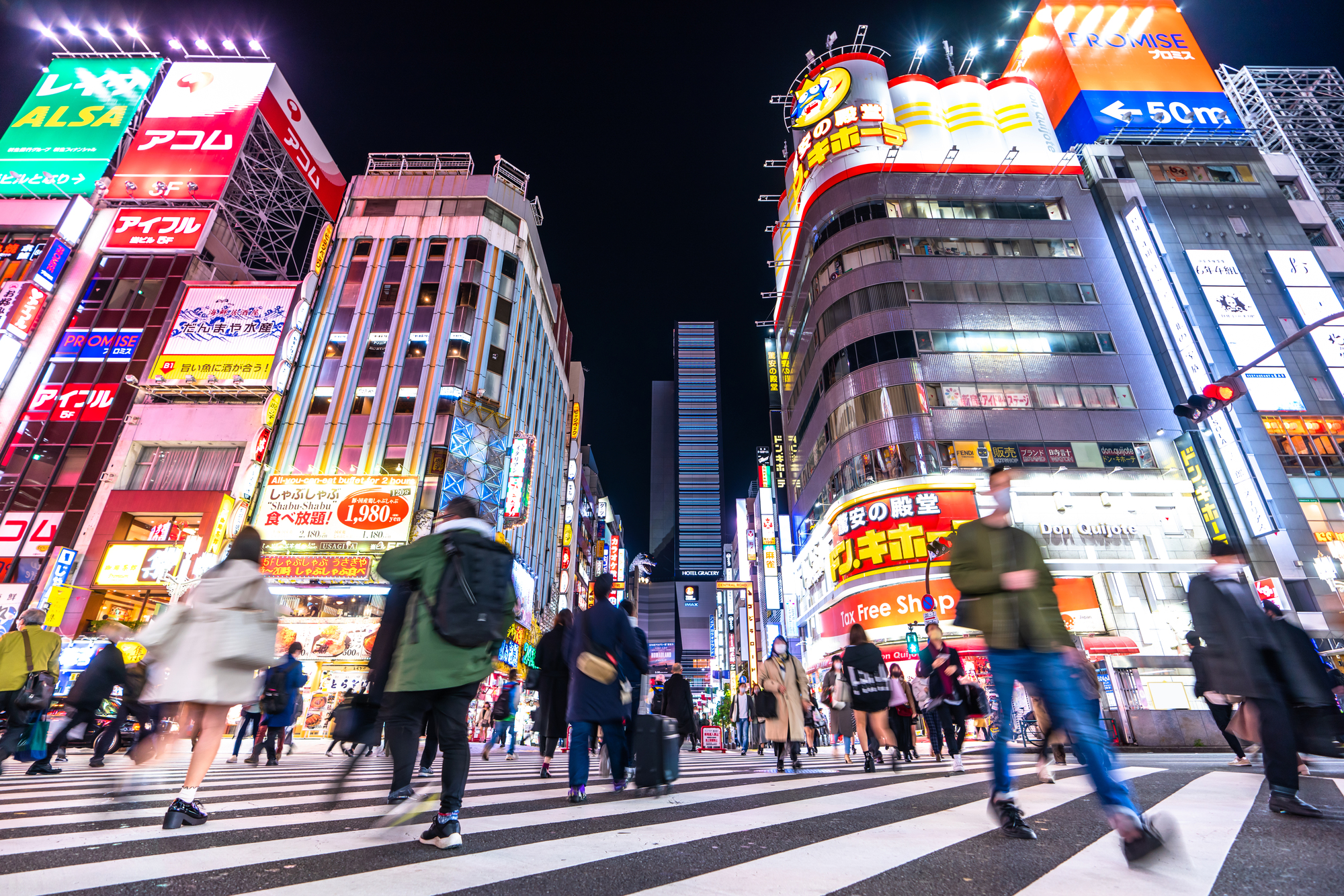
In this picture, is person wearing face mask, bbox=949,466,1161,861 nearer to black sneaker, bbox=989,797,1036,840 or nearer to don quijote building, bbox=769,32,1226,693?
black sneaker, bbox=989,797,1036,840

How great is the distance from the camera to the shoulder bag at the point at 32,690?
6422 millimetres

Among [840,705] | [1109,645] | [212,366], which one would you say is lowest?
[840,705]

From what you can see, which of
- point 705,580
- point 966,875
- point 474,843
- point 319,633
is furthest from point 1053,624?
point 705,580

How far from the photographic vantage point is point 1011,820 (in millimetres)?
2828

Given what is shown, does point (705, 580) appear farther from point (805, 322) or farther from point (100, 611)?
point (100, 611)

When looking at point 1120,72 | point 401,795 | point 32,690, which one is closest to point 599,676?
point 401,795

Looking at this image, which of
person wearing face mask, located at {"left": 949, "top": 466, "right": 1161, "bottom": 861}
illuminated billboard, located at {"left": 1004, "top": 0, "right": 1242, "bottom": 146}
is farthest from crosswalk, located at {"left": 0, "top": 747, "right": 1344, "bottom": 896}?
illuminated billboard, located at {"left": 1004, "top": 0, "right": 1242, "bottom": 146}

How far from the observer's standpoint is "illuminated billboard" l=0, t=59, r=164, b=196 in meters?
29.9

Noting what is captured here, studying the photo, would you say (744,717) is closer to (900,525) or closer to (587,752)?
(900,525)

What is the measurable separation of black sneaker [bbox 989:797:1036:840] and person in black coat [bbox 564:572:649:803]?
261 centimetres

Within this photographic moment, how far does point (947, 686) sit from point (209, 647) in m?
7.13

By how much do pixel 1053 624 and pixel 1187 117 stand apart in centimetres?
4584

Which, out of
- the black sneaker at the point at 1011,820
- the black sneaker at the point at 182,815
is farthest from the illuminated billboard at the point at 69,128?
the black sneaker at the point at 1011,820

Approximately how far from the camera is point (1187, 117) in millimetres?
34281
